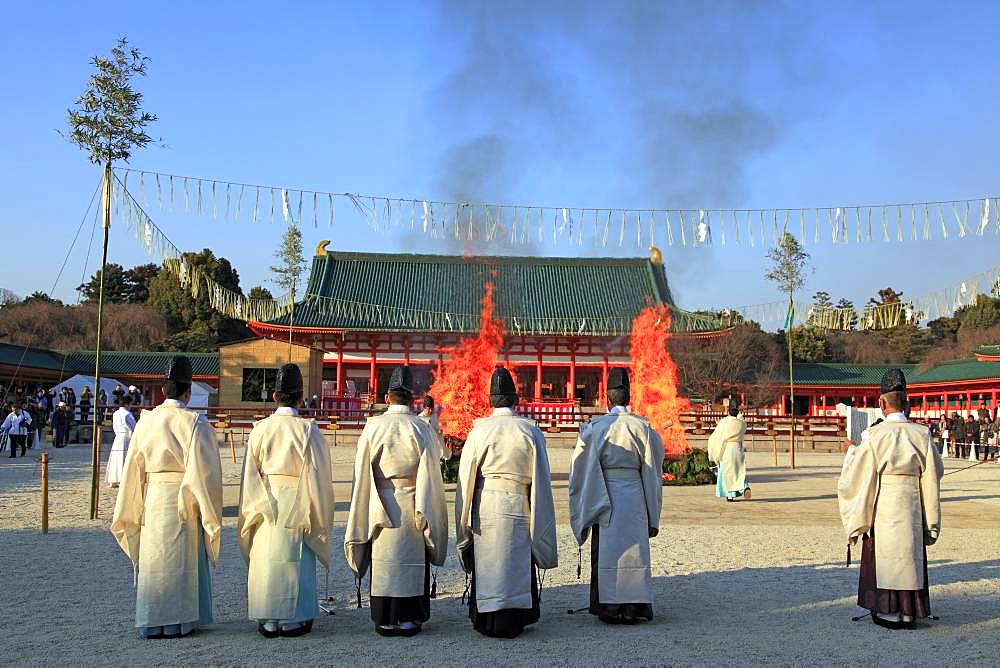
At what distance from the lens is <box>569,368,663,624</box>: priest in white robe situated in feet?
18.4

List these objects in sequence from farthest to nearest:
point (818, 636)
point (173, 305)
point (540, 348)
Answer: point (173, 305) < point (540, 348) < point (818, 636)

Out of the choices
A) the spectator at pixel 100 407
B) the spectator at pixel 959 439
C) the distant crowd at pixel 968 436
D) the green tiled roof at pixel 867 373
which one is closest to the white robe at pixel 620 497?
the spectator at pixel 100 407

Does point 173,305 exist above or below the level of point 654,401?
above

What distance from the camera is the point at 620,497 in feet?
18.8

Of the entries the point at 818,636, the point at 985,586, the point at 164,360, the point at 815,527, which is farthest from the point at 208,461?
the point at 164,360

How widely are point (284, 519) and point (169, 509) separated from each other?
2.40 ft

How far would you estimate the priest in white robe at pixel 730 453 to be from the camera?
42.0ft

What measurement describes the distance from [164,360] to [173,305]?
15.0 meters

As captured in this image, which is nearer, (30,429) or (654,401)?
(654,401)

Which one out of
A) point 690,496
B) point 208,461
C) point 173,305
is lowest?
point 690,496

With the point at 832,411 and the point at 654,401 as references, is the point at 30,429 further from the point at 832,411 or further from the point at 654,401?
the point at 832,411

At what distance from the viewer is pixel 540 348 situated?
35.0 metres

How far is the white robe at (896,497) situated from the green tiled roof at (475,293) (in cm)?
2796

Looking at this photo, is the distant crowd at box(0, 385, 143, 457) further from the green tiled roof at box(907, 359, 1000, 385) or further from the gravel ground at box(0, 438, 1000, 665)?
the green tiled roof at box(907, 359, 1000, 385)
